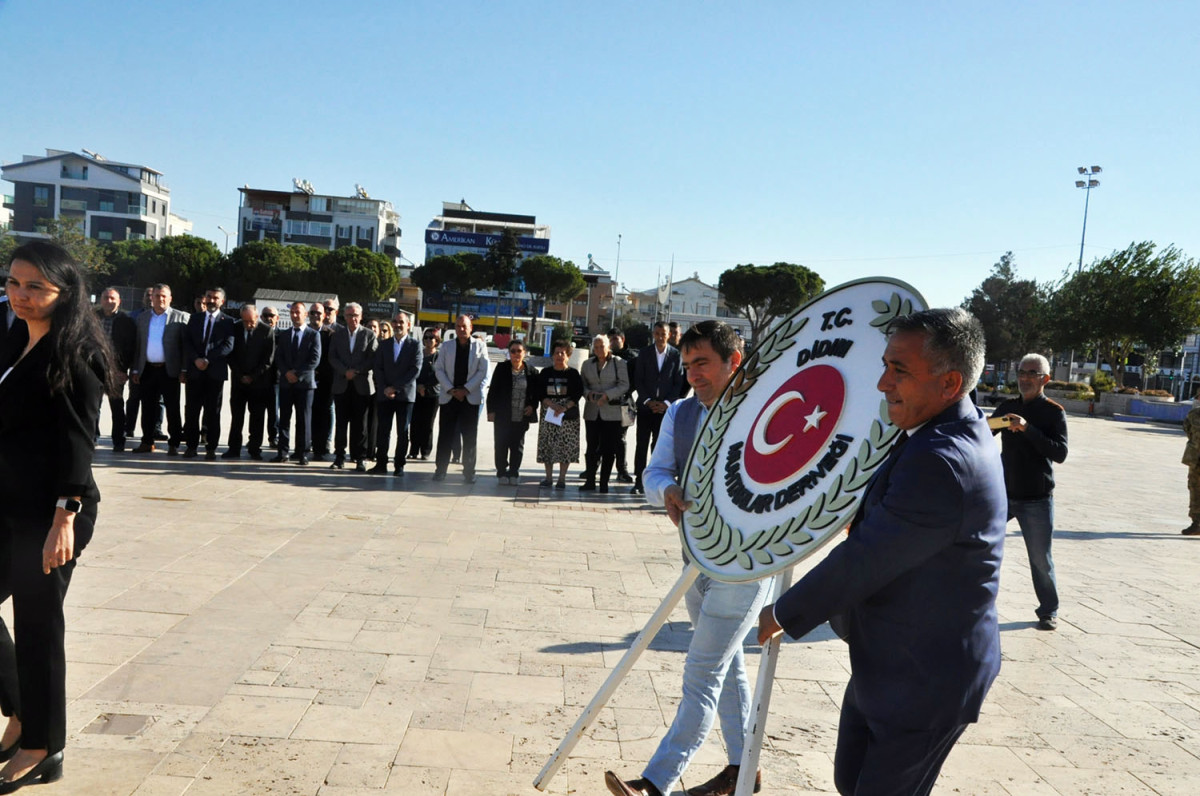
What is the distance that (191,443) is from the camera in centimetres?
1141

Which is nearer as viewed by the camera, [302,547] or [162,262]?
[302,547]

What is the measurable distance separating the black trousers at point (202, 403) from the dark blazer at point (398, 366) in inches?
73.0

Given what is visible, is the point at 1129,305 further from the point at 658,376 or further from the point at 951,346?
the point at 951,346

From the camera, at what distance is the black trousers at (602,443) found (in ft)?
36.8

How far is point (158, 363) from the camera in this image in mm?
11430

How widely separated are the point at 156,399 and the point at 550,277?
265ft

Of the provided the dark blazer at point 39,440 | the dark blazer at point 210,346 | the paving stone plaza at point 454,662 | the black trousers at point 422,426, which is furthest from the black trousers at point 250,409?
the dark blazer at point 39,440

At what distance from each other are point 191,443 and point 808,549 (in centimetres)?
1049

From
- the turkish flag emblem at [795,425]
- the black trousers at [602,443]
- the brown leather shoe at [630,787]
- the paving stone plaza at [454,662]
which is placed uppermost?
the turkish flag emblem at [795,425]

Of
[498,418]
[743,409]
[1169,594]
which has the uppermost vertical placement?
[743,409]

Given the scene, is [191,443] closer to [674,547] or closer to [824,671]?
[674,547]

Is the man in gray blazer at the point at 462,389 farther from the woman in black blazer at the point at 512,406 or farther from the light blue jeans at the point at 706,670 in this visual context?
the light blue jeans at the point at 706,670

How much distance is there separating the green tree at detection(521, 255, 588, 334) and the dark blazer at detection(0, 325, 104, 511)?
87.1 meters

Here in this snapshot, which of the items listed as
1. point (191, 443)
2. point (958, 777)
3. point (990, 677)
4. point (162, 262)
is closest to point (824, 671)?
point (958, 777)
